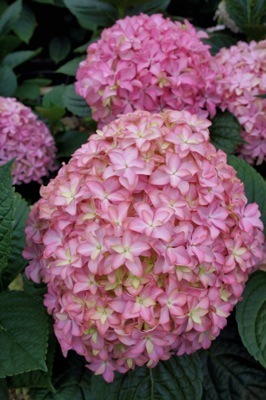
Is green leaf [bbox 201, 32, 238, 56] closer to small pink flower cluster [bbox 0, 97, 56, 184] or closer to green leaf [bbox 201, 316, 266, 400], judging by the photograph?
small pink flower cluster [bbox 0, 97, 56, 184]

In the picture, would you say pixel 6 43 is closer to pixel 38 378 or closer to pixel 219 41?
pixel 219 41

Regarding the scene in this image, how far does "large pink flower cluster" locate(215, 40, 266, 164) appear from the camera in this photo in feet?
5.57

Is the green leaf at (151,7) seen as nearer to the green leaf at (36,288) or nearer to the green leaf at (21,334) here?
the green leaf at (36,288)

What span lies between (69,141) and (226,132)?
0.75 m

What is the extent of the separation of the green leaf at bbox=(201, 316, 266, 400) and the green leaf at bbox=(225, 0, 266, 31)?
107 cm

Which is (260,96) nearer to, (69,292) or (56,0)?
(69,292)

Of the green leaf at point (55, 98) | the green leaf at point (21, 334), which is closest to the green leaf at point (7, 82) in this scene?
the green leaf at point (55, 98)

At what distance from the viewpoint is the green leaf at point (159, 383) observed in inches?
54.4

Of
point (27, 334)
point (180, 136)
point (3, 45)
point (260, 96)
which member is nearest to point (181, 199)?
point (180, 136)

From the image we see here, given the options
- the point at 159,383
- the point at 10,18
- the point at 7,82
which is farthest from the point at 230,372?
the point at 10,18

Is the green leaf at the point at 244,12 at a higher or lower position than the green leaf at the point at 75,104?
higher

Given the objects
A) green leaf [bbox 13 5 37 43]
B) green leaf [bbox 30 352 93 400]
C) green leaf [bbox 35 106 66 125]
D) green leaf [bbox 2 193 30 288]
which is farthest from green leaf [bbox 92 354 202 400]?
green leaf [bbox 13 5 37 43]

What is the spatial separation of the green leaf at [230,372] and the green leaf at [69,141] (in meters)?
0.95

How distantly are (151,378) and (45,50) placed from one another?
2.62 metres
